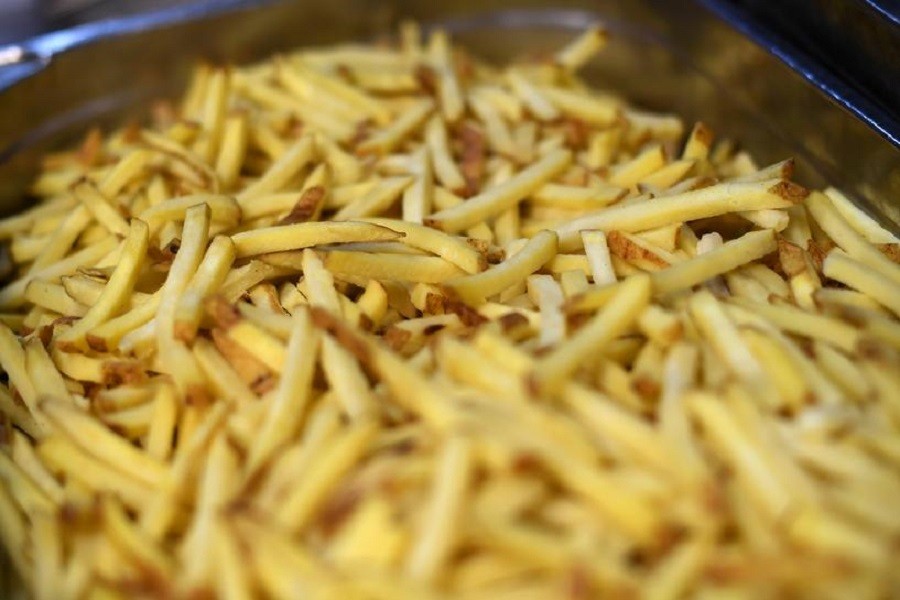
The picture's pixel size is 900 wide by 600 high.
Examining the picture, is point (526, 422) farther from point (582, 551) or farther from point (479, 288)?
point (479, 288)

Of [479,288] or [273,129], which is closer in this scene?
[479,288]

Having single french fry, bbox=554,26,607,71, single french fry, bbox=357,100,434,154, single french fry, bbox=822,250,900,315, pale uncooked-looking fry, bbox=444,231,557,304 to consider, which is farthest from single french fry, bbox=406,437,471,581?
single french fry, bbox=554,26,607,71

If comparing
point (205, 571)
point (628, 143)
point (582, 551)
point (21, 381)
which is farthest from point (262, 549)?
point (628, 143)

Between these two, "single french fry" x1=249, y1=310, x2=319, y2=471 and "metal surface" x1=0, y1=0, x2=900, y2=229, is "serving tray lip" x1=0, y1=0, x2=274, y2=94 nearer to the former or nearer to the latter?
"metal surface" x1=0, y1=0, x2=900, y2=229

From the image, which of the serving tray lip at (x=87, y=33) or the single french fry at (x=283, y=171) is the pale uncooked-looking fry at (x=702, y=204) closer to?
the single french fry at (x=283, y=171)

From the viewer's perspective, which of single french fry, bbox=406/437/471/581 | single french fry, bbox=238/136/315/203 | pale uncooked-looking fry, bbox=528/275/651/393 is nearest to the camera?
single french fry, bbox=406/437/471/581
